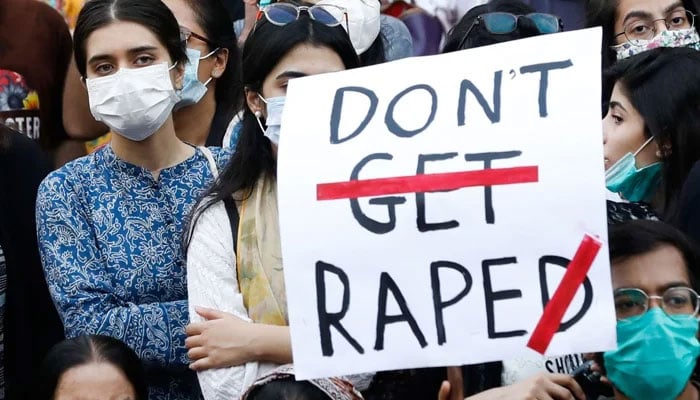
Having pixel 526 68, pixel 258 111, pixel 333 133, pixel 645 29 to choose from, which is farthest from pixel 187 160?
pixel 645 29

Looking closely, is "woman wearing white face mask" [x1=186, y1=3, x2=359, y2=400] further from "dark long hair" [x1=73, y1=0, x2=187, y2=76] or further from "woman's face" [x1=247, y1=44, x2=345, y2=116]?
"dark long hair" [x1=73, y1=0, x2=187, y2=76]

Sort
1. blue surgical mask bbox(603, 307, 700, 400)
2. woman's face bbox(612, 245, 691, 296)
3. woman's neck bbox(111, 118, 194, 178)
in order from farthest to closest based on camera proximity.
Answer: woman's neck bbox(111, 118, 194, 178) → woman's face bbox(612, 245, 691, 296) → blue surgical mask bbox(603, 307, 700, 400)

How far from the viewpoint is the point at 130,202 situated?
455 cm

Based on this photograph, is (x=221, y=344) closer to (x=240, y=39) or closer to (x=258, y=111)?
(x=258, y=111)

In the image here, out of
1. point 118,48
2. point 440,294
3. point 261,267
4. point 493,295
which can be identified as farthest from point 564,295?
point 118,48

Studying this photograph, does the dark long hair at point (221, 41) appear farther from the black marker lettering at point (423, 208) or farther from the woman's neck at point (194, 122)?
the black marker lettering at point (423, 208)

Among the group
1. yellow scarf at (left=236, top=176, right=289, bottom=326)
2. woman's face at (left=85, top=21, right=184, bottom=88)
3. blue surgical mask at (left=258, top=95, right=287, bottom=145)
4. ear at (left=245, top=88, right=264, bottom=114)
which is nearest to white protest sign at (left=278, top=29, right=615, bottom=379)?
yellow scarf at (left=236, top=176, right=289, bottom=326)

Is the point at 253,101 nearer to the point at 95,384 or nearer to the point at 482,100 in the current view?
the point at 95,384

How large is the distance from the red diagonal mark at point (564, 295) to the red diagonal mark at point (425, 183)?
0.65 ft

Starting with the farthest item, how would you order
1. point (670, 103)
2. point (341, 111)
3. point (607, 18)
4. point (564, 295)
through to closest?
1. point (607, 18)
2. point (670, 103)
3. point (341, 111)
4. point (564, 295)

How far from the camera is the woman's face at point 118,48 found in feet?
15.5

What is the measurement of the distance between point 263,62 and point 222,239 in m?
0.59

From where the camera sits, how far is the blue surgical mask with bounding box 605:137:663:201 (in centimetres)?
476

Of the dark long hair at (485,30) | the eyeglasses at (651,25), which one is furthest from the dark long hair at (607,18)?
the dark long hair at (485,30)
